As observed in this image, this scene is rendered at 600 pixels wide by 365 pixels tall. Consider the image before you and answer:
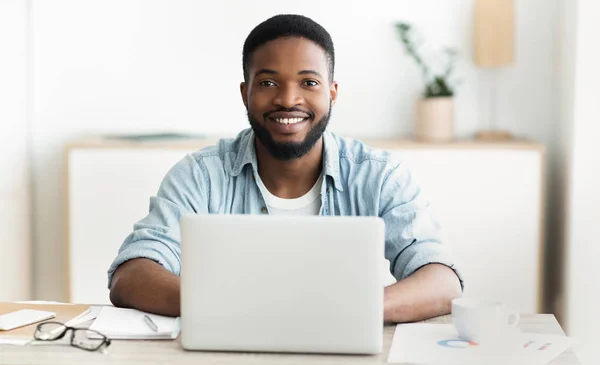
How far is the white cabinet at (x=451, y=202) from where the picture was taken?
3.49 m

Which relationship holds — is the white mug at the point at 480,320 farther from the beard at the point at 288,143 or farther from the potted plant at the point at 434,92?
the potted plant at the point at 434,92

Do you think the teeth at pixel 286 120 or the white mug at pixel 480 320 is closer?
the white mug at pixel 480 320

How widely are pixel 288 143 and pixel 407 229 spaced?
1.18 feet

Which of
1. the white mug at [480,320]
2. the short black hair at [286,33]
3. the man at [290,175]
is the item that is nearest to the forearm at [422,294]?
the man at [290,175]

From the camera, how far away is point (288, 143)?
2.21 meters

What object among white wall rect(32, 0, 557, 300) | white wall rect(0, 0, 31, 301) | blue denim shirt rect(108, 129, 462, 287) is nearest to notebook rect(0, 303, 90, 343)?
blue denim shirt rect(108, 129, 462, 287)

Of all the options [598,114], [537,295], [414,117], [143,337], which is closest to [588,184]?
[598,114]

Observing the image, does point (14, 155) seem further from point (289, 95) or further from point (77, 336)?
point (77, 336)

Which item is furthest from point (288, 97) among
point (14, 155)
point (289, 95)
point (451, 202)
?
point (14, 155)

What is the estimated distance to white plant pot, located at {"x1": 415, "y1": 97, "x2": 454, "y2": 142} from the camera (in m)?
3.62

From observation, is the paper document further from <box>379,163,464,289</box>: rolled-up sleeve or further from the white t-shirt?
the white t-shirt

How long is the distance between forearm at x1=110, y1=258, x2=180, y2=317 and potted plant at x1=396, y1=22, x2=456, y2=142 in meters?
1.92

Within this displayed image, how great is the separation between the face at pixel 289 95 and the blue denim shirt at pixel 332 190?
0.09 metres

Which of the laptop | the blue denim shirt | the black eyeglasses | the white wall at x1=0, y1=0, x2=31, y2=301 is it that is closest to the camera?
the laptop
